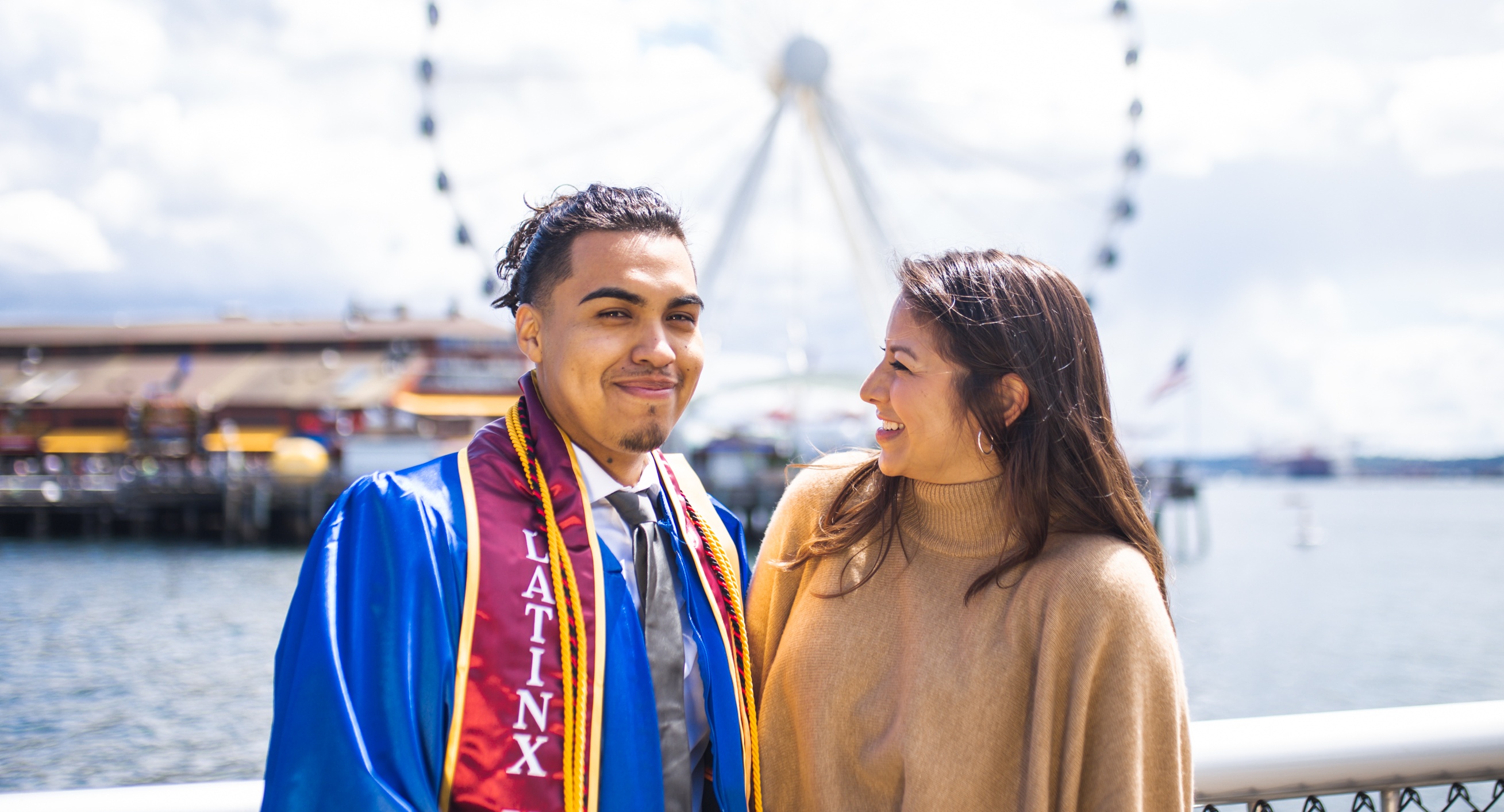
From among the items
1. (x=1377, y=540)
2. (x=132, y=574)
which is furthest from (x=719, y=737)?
(x=1377, y=540)

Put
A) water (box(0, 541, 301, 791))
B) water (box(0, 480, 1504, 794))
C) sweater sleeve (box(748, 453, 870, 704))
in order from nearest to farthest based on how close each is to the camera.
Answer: sweater sleeve (box(748, 453, 870, 704)) < water (box(0, 541, 301, 791)) < water (box(0, 480, 1504, 794))

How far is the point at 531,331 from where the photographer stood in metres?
2.46

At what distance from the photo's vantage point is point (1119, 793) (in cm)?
201

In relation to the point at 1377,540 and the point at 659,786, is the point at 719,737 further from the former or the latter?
the point at 1377,540

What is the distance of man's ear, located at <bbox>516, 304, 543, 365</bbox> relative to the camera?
2.44 m

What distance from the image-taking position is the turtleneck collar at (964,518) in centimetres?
245

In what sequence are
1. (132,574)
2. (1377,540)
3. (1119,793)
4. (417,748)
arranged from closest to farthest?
1. (417,748)
2. (1119,793)
3. (132,574)
4. (1377,540)

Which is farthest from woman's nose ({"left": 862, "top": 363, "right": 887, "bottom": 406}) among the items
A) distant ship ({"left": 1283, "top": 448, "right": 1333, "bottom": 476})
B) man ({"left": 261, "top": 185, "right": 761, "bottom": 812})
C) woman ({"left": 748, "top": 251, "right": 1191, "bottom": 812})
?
distant ship ({"left": 1283, "top": 448, "right": 1333, "bottom": 476})

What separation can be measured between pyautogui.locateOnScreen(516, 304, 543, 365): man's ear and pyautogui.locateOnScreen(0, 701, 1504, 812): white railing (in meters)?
1.24

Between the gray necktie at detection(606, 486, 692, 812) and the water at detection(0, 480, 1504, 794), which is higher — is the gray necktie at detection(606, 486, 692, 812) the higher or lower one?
the higher one

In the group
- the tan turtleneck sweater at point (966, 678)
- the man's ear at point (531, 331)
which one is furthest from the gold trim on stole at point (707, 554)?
the man's ear at point (531, 331)

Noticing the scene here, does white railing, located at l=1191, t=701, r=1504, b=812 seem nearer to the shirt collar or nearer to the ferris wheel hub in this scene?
the shirt collar

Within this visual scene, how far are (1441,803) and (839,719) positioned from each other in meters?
8.66

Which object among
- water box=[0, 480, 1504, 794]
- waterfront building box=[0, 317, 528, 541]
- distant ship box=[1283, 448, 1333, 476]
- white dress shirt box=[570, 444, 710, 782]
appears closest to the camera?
white dress shirt box=[570, 444, 710, 782]
